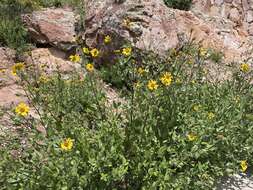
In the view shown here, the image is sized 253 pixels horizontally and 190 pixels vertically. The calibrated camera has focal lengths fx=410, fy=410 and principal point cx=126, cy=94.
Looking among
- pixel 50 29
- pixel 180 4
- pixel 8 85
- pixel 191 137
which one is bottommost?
pixel 8 85

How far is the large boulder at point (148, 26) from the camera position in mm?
5879

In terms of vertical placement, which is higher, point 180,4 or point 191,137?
point 191,137

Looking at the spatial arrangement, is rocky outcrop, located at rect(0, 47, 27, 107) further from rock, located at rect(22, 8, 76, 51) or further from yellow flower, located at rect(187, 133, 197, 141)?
yellow flower, located at rect(187, 133, 197, 141)

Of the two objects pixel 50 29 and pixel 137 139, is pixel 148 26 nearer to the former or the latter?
pixel 50 29

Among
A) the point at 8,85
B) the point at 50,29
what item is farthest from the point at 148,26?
the point at 8,85

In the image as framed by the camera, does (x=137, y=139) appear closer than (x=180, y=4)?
Yes

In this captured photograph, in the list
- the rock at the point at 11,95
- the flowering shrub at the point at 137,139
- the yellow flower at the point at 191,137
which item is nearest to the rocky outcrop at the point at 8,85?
the rock at the point at 11,95

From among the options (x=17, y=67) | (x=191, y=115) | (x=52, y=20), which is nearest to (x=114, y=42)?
(x=52, y=20)

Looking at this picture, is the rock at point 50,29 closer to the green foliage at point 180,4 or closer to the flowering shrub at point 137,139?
the green foliage at point 180,4

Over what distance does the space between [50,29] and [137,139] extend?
3992 millimetres

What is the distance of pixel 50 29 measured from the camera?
22.5 ft

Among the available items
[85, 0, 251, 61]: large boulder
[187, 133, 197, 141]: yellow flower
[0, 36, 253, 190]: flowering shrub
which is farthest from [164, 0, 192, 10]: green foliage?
[187, 133, 197, 141]: yellow flower

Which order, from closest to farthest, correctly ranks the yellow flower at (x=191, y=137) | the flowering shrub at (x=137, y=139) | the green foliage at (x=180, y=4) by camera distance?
the flowering shrub at (x=137, y=139)
the yellow flower at (x=191, y=137)
the green foliage at (x=180, y=4)

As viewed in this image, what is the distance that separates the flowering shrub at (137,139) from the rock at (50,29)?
2.83 metres
